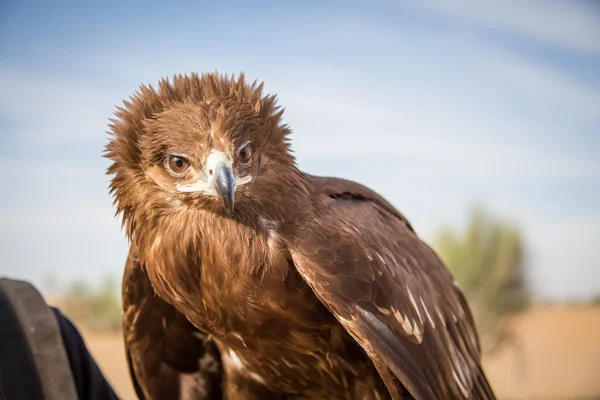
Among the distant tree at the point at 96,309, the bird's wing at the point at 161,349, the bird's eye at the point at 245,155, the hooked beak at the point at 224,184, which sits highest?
the bird's eye at the point at 245,155

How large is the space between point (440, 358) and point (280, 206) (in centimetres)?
75

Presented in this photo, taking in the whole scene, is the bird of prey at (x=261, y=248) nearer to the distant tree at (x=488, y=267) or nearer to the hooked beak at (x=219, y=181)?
the hooked beak at (x=219, y=181)

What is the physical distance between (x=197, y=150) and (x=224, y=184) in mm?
149

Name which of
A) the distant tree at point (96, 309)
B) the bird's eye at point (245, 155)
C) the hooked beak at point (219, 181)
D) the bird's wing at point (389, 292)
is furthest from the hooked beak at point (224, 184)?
the distant tree at point (96, 309)

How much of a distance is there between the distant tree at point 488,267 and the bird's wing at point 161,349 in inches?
385

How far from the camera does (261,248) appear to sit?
143 centimetres

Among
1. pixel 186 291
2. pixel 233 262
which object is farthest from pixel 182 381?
pixel 233 262

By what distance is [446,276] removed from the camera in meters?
2.04

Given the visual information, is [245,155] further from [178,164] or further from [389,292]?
[389,292]

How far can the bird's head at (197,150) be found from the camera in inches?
53.4

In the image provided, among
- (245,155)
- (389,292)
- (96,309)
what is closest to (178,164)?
(245,155)

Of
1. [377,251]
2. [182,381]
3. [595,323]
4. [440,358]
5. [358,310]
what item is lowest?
[595,323]

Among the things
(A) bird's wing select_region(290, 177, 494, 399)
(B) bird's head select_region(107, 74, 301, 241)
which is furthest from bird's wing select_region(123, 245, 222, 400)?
(A) bird's wing select_region(290, 177, 494, 399)

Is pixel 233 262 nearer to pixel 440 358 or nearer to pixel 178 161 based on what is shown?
pixel 178 161
